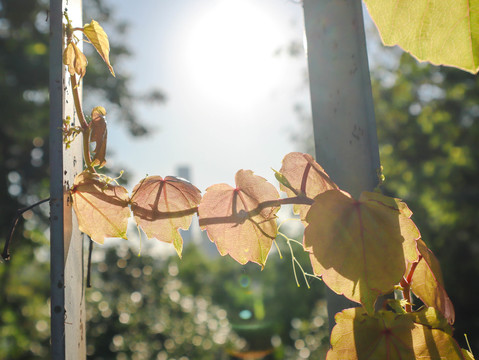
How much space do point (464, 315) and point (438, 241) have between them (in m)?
1.31

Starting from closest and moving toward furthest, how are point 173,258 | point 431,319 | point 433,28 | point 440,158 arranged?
1. point 433,28
2. point 431,319
3. point 173,258
4. point 440,158

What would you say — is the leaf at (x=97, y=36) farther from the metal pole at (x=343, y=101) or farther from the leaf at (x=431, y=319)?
the leaf at (x=431, y=319)

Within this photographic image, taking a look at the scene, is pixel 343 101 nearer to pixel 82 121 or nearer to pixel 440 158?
pixel 82 121

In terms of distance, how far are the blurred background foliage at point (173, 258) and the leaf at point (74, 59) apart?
5.92 feet

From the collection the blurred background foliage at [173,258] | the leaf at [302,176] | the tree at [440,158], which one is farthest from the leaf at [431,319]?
the tree at [440,158]

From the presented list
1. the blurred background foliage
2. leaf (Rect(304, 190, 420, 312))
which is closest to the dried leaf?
leaf (Rect(304, 190, 420, 312))

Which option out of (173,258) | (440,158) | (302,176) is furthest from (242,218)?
(440,158)

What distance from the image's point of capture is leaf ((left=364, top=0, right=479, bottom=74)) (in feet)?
0.69

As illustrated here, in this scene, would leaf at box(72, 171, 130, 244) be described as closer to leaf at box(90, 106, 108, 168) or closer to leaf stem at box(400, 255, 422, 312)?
leaf at box(90, 106, 108, 168)

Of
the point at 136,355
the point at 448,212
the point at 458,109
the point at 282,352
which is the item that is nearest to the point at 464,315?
the point at 448,212

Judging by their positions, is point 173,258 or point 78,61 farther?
point 173,258

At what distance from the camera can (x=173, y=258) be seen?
561 cm

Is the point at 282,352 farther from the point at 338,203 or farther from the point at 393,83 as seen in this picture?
the point at 338,203

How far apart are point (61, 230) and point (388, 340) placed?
0.91 feet
